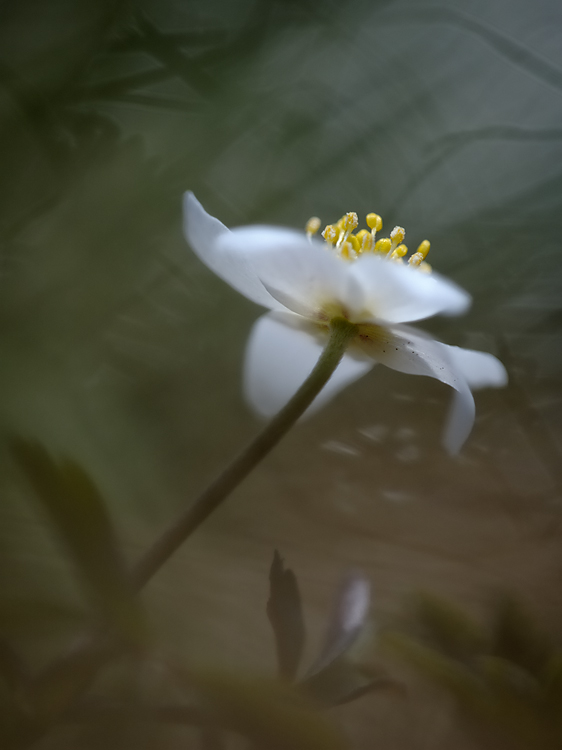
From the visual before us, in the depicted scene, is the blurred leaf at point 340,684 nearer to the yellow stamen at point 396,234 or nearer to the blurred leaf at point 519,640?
the blurred leaf at point 519,640

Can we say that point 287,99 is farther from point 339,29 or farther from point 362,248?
point 362,248

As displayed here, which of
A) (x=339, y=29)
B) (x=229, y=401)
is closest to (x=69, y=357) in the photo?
(x=229, y=401)

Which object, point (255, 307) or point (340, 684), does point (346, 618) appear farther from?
point (255, 307)

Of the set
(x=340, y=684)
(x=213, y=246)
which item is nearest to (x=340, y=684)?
(x=340, y=684)

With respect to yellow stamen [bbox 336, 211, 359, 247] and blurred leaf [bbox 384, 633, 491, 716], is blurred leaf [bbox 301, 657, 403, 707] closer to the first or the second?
blurred leaf [bbox 384, 633, 491, 716]

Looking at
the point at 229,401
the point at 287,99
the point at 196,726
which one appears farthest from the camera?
the point at 287,99

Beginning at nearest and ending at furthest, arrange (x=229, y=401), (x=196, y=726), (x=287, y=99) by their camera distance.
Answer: (x=196, y=726) → (x=229, y=401) → (x=287, y=99)

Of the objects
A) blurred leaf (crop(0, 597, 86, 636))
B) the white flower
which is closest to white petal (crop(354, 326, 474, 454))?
the white flower
